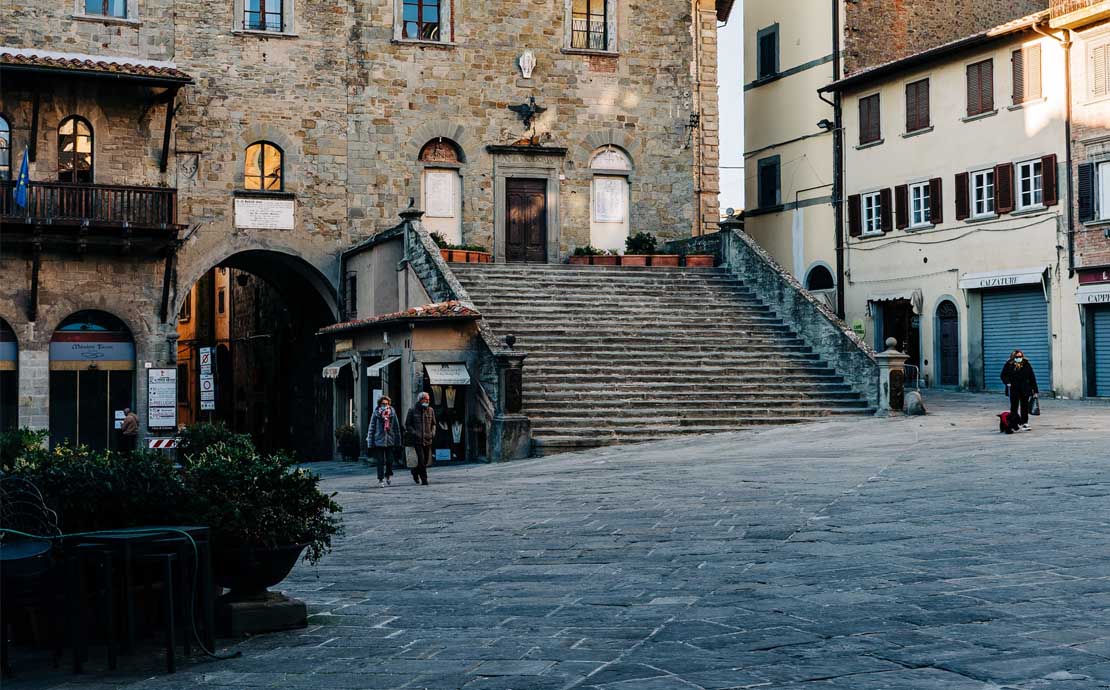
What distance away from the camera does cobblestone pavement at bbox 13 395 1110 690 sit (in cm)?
652

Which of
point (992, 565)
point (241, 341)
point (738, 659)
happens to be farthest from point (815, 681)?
point (241, 341)

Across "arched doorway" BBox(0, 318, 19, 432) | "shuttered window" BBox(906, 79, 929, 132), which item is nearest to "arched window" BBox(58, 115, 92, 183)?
"arched doorway" BBox(0, 318, 19, 432)

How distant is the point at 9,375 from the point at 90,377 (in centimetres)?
168

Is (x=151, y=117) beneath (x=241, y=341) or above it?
above

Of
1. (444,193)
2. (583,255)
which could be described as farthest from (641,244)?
(444,193)

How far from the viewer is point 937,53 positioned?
32.3 meters

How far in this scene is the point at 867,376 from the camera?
952 inches

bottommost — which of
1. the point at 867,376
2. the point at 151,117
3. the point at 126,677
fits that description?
the point at 126,677

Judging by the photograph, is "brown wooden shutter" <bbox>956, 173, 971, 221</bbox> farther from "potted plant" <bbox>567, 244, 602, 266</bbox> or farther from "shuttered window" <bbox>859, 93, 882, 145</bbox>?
"potted plant" <bbox>567, 244, 602, 266</bbox>

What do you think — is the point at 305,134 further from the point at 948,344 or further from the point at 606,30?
the point at 948,344

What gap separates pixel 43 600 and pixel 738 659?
3.77 m

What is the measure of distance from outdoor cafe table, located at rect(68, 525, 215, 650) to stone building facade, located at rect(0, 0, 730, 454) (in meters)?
23.1

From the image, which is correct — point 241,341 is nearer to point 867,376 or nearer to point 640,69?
point 640,69

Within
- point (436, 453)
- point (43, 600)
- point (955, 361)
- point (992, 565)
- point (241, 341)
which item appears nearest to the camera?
point (43, 600)
